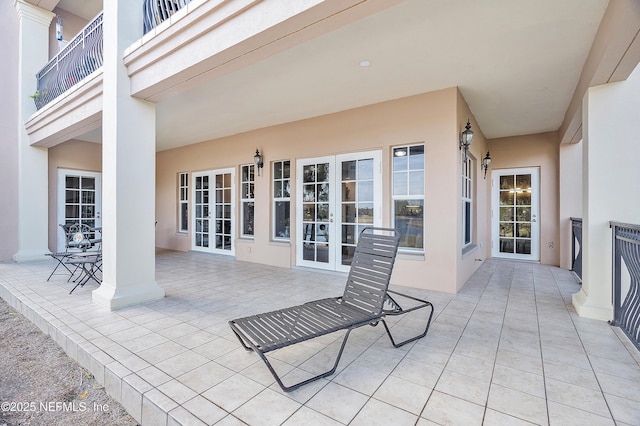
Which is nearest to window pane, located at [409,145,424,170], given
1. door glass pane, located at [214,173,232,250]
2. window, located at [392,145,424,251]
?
window, located at [392,145,424,251]

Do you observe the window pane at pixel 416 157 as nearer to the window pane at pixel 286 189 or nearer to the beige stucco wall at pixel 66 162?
the window pane at pixel 286 189

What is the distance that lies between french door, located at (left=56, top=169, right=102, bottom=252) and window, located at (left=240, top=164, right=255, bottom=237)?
4005 mm

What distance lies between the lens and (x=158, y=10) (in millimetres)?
3414

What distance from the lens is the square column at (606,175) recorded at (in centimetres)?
302

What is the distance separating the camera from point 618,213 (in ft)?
10.1

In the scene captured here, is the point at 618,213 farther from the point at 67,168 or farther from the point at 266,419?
the point at 67,168

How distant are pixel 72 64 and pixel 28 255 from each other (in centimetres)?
396

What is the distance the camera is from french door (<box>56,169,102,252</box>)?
6934 mm

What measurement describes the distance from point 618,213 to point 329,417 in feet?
11.6

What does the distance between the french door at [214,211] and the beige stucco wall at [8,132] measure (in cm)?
342

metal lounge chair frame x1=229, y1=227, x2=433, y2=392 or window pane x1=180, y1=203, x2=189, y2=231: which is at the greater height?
window pane x1=180, y1=203, x2=189, y2=231

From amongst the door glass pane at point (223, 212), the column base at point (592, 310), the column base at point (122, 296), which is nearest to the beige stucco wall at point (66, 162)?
the door glass pane at point (223, 212)

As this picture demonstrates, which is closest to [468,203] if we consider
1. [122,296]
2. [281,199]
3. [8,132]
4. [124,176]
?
[281,199]

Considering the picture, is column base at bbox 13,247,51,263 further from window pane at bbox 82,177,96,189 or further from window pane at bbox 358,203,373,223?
window pane at bbox 358,203,373,223
